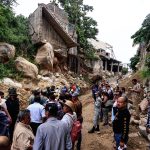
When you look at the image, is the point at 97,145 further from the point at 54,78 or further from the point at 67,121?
the point at 54,78

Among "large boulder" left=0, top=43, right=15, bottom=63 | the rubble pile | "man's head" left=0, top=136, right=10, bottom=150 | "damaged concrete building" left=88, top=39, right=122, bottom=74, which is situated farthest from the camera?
"damaged concrete building" left=88, top=39, right=122, bottom=74

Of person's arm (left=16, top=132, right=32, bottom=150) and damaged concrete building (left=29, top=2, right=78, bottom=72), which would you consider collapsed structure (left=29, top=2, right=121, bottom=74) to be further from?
person's arm (left=16, top=132, right=32, bottom=150)

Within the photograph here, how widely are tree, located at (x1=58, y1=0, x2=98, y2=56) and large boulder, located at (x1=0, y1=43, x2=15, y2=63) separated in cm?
1770

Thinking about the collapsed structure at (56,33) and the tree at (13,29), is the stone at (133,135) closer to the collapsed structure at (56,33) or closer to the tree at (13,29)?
the tree at (13,29)

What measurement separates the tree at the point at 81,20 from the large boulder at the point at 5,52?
17702mm

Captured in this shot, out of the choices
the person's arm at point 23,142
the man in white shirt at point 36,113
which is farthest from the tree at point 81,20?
the person's arm at point 23,142

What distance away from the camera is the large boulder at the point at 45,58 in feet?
95.2

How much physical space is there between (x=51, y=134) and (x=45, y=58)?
23278 millimetres

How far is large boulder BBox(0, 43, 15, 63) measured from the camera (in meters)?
24.2

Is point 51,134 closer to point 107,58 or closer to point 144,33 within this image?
point 144,33

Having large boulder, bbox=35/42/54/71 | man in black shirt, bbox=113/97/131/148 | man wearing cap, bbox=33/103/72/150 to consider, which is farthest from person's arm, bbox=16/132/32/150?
large boulder, bbox=35/42/54/71

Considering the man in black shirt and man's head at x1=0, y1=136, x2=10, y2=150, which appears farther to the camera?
the man in black shirt

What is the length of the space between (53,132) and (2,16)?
19222 mm

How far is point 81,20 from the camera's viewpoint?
43.5m
